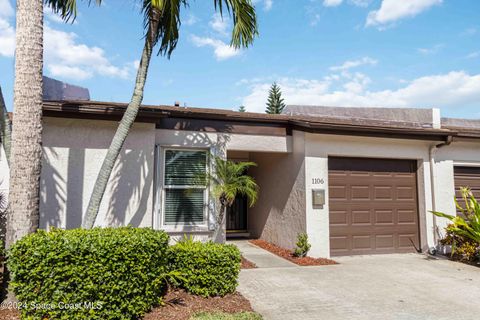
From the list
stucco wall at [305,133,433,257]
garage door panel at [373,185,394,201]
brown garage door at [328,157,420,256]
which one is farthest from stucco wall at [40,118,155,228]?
garage door panel at [373,185,394,201]

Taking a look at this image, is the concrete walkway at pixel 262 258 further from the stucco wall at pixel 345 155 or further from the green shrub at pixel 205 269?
the green shrub at pixel 205 269

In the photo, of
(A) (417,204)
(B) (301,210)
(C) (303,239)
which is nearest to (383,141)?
(A) (417,204)

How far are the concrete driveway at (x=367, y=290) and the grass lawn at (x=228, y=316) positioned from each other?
0.26 m

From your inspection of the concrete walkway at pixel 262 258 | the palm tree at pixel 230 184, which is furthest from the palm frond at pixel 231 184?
the concrete walkway at pixel 262 258

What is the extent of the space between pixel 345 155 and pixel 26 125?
23.4 ft

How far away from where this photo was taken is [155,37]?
221 inches

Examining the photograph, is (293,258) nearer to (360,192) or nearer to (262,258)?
(262,258)

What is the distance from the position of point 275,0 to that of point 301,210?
234 inches

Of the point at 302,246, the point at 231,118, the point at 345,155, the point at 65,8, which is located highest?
the point at 65,8

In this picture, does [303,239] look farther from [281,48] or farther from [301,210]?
[281,48]

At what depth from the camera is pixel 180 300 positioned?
461 cm

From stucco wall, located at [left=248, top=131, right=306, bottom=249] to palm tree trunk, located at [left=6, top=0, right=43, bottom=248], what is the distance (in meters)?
5.86

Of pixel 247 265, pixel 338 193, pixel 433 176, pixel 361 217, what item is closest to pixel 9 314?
pixel 247 265

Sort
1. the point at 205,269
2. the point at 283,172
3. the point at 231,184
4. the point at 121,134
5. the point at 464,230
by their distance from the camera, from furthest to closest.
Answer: the point at 283,172, the point at 464,230, the point at 231,184, the point at 121,134, the point at 205,269
